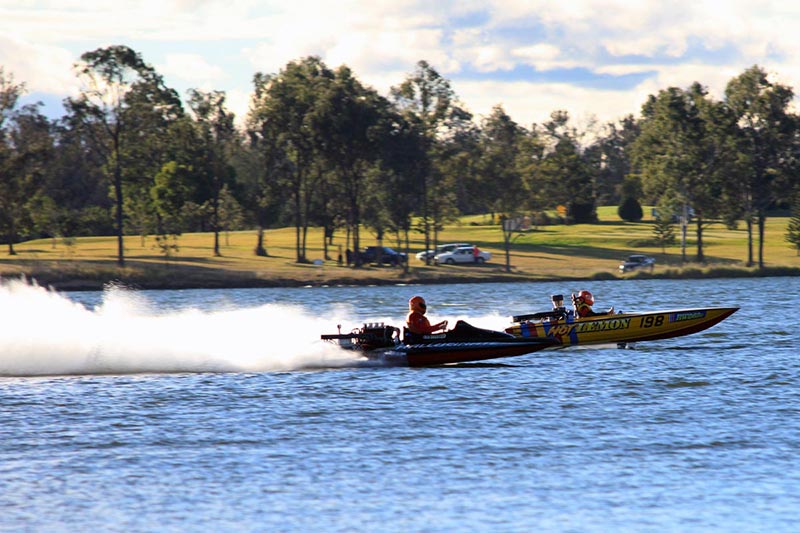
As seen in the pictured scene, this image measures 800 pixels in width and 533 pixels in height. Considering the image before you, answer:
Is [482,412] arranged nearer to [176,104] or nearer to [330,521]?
[330,521]

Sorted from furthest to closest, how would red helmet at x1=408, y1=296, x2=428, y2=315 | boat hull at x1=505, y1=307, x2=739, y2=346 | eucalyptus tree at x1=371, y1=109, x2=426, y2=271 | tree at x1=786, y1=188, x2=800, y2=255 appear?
tree at x1=786, y1=188, x2=800, y2=255
eucalyptus tree at x1=371, y1=109, x2=426, y2=271
boat hull at x1=505, y1=307, x2=739, y2=346
red helmet at x1=408, y1=296, x2=428, y2=315

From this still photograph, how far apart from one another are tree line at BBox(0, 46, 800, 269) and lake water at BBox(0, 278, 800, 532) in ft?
171

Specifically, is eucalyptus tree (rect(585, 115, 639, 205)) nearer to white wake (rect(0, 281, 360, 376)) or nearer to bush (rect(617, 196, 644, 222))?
bush (rect(617, 196, 644, 222))

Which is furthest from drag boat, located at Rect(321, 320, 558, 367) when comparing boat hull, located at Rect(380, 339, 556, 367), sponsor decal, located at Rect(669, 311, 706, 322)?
sponsor decal, located at Rect(669, 311, 706, 322)

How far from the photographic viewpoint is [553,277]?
270 feet

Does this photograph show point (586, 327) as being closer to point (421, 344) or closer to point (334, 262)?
point (421, 344)

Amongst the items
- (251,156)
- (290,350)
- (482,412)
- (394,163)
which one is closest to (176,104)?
(394,163)

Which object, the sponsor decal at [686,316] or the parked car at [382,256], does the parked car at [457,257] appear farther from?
the sponsor decal at [686,316]

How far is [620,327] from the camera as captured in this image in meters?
29.6

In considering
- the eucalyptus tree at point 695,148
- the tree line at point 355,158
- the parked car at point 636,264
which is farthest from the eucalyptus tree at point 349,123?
the eucalyptus tree at point 695,148

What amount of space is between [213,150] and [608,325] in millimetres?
71105

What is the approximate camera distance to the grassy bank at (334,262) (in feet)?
254

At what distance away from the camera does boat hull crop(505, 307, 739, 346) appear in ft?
93.6

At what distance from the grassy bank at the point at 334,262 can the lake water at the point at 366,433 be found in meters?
44.5
